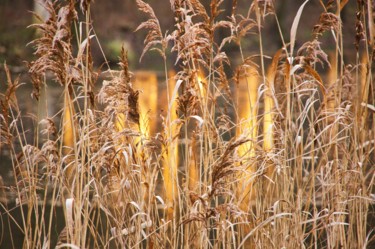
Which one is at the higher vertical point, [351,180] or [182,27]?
[182,27]

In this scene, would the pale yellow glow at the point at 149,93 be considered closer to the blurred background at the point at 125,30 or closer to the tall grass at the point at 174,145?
the blurred background at the point at 125,30

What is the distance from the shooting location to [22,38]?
2119cm

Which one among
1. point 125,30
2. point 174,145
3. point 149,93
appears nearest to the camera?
point 174,145

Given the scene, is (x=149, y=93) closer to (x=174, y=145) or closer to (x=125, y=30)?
(x=174, y=145)

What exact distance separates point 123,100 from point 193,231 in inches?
24.7

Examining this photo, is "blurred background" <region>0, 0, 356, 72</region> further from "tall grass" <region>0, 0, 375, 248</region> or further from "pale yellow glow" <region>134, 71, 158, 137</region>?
"tall grass" <region>0, 0, 375, 248</region>

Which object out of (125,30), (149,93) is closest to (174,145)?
(149,93)

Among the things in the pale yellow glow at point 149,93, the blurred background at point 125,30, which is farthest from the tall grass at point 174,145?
the blurred background at point 125,30

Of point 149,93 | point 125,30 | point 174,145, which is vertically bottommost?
point 149,93

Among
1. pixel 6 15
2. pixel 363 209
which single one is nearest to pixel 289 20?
pixel 6 15

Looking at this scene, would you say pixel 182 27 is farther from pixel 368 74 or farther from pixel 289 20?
pixel 289 20

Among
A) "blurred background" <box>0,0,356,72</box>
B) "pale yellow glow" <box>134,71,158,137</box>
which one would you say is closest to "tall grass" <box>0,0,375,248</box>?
"pale yellow glow" <box>134,71,158,137</box>

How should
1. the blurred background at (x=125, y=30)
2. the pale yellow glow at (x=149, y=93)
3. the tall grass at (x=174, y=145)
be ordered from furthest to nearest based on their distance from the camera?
the blurred background at (x=125, y=30), the pale yellow glow at (x=149, y=93), the tall grass at (x=174, y=145)

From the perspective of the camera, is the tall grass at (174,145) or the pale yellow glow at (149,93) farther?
the pale yellow glow at (149,93)
